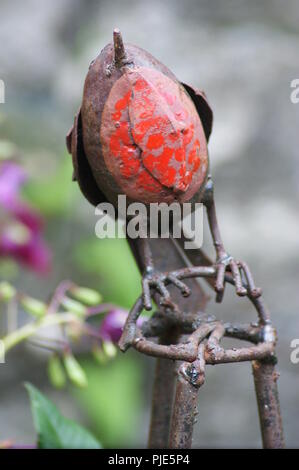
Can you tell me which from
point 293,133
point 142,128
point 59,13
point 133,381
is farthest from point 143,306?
point 59,13

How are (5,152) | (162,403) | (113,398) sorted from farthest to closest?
(113,398)
(5,152)
(162,403)

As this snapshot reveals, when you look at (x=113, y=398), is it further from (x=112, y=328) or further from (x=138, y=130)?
(x=138, y=130)

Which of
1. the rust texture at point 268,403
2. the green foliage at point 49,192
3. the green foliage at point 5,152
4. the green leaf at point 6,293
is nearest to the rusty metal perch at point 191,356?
the rust texture at point 268,403

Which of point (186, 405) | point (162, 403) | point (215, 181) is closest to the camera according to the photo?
point (186, 405)

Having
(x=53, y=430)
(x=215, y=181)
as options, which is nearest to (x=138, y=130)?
(x=53, y=430)

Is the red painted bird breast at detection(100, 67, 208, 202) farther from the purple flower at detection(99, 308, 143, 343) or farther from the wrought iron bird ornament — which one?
the purple flower at detection(99, 308, 143, 343)
